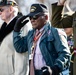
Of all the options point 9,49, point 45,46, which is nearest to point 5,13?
point 9,49

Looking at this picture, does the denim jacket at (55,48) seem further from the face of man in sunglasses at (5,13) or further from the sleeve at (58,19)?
the sleeve at (58,19)

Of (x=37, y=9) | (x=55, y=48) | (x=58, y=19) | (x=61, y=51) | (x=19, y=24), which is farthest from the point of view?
(x=58, y=19)

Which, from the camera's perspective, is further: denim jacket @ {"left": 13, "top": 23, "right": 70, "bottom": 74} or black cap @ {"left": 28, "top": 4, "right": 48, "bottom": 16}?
black cap @ {"left": 28, "top": 4, "right": 48, "bottom": 16}

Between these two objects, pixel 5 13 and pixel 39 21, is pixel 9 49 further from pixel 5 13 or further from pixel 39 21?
pixel 39 21

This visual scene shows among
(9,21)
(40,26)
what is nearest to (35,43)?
(40,26)

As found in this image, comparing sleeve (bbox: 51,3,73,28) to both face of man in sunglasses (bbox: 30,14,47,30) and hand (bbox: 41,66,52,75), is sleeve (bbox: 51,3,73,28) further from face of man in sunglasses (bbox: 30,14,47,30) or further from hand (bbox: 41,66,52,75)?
hand (bbox: 41,66,52,75)

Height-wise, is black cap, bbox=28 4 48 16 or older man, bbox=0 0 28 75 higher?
black cap, bbox=28 4 48 16

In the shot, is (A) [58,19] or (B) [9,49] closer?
(B) [9,49]

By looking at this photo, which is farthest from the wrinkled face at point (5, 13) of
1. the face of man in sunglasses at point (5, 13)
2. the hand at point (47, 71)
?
the hand at point (47, 71)

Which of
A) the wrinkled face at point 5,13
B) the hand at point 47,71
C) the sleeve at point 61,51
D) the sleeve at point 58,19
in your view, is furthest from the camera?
the sleeve at point 58,19

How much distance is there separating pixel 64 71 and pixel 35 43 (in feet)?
1.56

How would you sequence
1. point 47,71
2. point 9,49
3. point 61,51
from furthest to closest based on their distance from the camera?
point 9,49 → point 61,51 → point 47,71

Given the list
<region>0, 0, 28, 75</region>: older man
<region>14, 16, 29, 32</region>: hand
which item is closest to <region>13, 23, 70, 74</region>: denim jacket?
<region>14, 16, 29, 32</region>: hand

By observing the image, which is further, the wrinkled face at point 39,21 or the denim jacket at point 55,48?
the wrinkled face at point 39,21
